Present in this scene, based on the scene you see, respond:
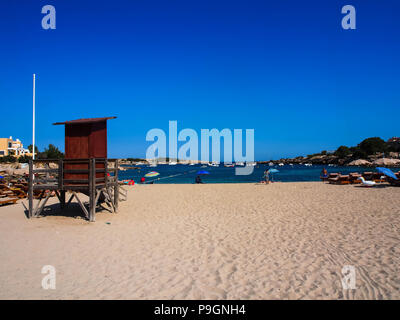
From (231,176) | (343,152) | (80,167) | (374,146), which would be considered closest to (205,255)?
(80,167)

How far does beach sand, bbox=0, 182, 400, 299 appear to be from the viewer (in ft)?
14.2

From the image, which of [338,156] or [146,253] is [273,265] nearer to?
[146,253]

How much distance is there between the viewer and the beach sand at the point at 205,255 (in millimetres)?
4336

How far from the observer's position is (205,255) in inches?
236

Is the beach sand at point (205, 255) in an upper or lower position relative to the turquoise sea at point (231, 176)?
upper

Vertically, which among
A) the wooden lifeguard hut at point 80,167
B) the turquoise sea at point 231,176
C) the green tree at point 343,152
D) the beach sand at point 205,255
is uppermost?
the green tree at point 343,152

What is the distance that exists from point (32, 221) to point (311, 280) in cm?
992

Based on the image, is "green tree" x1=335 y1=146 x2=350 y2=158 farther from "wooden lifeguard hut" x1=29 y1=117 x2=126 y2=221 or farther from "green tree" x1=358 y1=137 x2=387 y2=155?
"wooden lifeguard hut" x1=29 y1=117 x2=126 y2=221

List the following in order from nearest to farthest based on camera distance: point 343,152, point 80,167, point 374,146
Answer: point 80,167 → point 374,146 → point 343,152

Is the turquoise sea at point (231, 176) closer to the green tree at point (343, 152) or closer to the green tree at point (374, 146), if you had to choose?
the green tree at point (374, 146)

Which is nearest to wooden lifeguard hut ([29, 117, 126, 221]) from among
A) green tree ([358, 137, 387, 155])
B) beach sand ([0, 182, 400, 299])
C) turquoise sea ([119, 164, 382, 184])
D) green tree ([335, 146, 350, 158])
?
beach sand ([0, 182, 400, 299])

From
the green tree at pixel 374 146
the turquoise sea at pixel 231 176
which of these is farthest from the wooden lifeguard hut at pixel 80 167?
the green tree at pixel 374 146

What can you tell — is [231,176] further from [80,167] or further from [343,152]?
[343,152]
